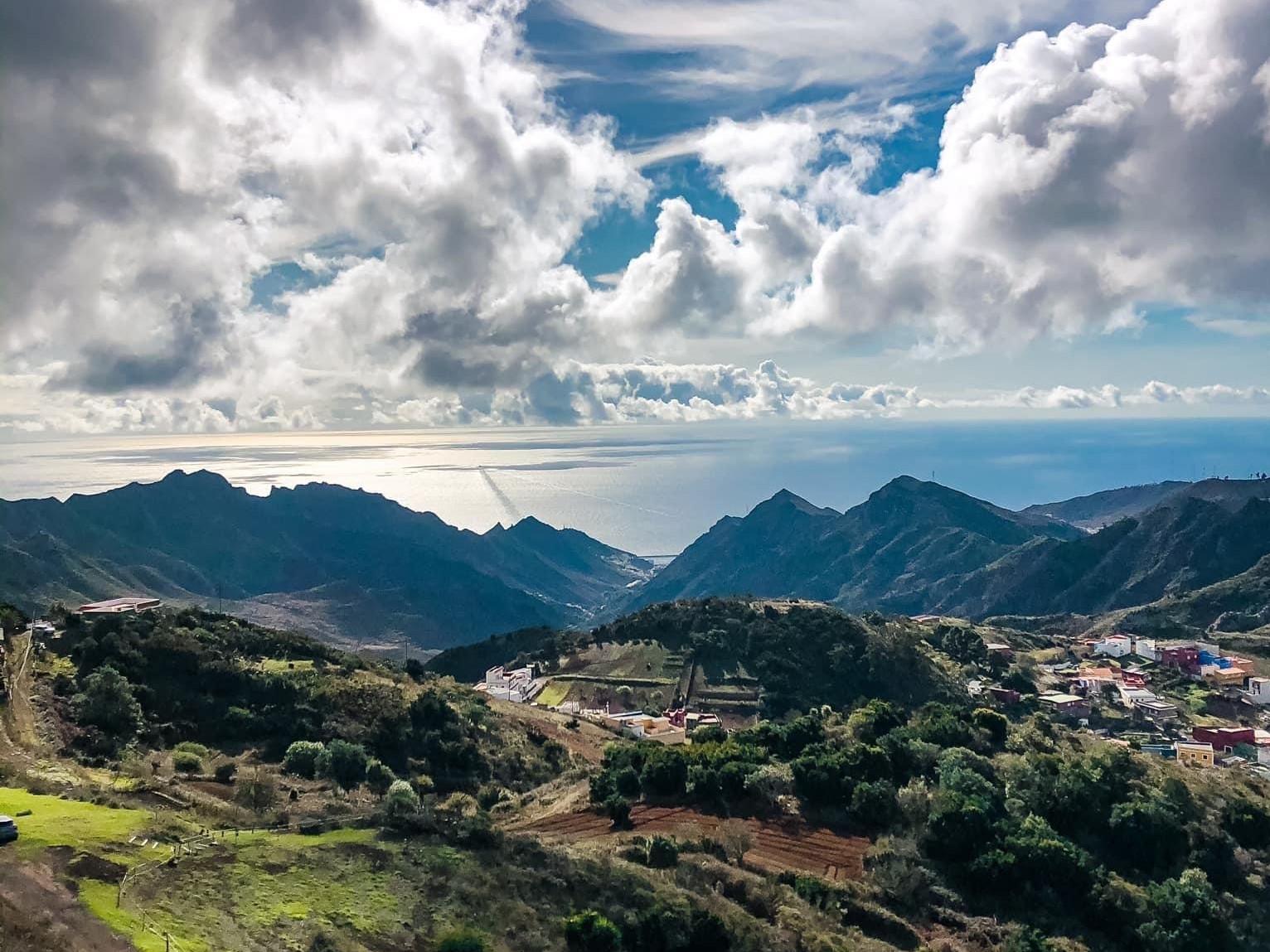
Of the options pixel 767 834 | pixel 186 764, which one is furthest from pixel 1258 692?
pixel 186 764

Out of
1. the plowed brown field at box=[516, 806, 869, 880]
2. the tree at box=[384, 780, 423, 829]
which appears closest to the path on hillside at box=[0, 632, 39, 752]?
the tree at box=[384, 780, 423, 829]

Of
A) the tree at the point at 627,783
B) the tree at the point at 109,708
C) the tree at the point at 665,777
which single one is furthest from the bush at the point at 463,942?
the tree at the point at 109,708

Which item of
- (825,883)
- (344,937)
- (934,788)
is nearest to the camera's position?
(344,937)

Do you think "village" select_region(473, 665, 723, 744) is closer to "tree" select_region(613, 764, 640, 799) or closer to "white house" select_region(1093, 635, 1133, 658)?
"tree" select_region(613, 764, 640, 799)

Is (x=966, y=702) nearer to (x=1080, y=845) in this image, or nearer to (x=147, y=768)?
(x=1080, y=845)

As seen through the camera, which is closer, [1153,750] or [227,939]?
[227,939]

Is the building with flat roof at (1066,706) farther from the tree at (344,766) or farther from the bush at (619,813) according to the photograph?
the tree at (344,766)

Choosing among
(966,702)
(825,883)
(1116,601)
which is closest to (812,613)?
(966,702)
